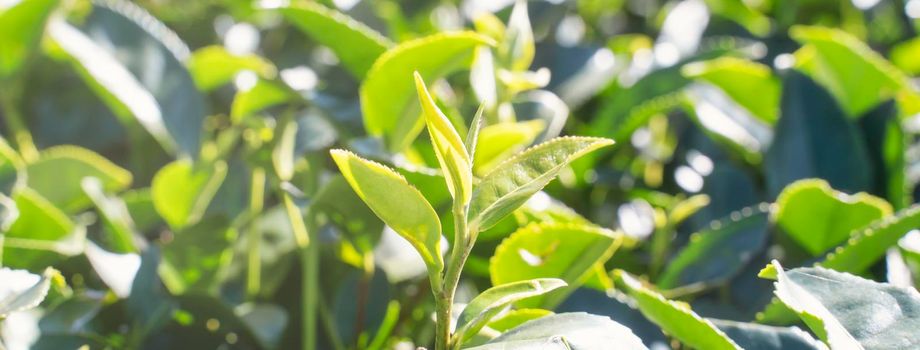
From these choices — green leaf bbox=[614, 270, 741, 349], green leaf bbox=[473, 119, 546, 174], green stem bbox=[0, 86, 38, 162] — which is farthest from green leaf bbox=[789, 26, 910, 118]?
green stem bbox=[0, 86, 38, 162]

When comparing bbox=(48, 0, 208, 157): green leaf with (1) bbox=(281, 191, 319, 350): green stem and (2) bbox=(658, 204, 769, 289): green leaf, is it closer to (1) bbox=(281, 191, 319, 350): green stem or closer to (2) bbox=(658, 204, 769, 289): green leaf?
(1) bbox=(281, 191, 319, 350): green stem

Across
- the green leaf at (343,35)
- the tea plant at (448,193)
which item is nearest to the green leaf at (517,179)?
the tea plant at (448,193)

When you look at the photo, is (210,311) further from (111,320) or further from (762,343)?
(762,343)

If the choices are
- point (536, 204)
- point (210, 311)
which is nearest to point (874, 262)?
point (536, 204)

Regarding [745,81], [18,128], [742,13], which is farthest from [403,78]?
[742,13]

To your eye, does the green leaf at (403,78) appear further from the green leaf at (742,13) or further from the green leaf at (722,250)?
the green leaf at (742,13)

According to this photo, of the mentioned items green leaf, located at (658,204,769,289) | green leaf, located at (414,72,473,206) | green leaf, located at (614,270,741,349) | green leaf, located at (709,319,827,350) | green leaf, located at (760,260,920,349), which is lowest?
green leaf, located at (658,204,769,289)
